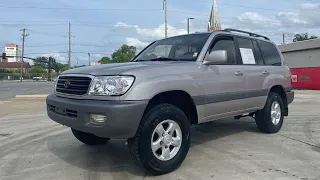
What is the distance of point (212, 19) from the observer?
1059 inches

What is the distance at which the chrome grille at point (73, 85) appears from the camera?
393cm

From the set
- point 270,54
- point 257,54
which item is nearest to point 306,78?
point 270,54

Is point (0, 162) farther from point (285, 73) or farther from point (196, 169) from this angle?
point (285, 73)

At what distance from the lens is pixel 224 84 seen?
494cm

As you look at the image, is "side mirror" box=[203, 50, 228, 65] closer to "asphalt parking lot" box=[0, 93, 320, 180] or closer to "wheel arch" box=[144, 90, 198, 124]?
"wheel arch" box=[144, 90, 198, 124]

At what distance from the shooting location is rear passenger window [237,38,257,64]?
5640 millimetres

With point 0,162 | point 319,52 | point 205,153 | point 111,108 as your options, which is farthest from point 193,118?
point 319,52

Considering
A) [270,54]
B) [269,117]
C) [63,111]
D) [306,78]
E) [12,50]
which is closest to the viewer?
[63,111]

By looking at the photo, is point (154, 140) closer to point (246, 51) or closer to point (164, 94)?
point (164, 94)

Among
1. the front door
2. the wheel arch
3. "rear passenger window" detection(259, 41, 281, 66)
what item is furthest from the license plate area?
"rear passenger window" detection(259, 41, 281, 66)

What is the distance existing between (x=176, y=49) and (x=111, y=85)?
1.88 m

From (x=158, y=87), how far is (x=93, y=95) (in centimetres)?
80

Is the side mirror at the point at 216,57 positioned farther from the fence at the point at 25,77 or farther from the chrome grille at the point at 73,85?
the fence at the point at 25,77

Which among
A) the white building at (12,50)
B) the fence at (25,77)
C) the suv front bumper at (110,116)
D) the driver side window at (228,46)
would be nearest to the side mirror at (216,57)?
the driver side window at (228,46)
